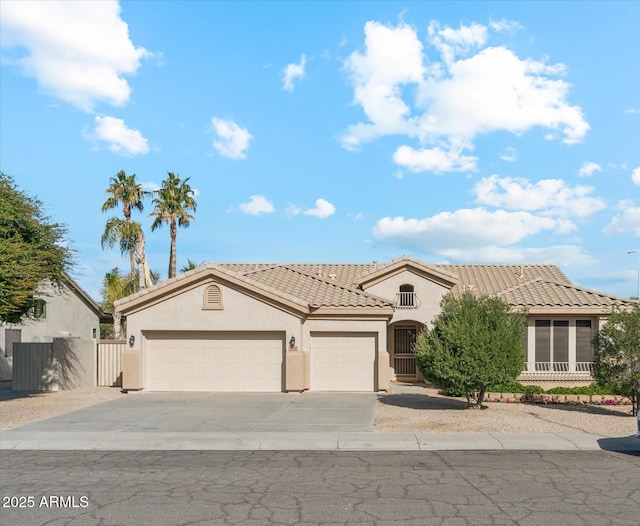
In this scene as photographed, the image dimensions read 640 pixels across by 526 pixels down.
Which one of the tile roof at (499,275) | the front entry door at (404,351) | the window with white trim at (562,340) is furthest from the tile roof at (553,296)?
the front entry door at (404,351)

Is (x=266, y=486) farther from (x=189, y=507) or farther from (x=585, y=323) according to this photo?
(x=585, y=323)

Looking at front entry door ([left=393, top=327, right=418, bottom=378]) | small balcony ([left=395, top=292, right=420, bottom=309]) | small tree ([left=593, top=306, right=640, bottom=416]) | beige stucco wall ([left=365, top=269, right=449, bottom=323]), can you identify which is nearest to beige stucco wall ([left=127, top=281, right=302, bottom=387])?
beige stucco wall ([left=365, top=269, right=449, bottom=323])

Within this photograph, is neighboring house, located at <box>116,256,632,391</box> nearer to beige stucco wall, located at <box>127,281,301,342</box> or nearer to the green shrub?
beige stucco wall, located at <box>127,281,301,342</box>

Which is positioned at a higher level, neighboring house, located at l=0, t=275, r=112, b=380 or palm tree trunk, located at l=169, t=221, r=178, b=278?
palm tree trunk, located at l=169, t=221, r=178, b=278

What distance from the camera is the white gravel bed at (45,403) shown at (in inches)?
683


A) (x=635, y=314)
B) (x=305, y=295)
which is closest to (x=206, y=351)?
(x=305, y=295)

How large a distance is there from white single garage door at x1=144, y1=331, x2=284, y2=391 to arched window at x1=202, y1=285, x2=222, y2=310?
1023 millimetres

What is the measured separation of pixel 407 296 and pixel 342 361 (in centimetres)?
510

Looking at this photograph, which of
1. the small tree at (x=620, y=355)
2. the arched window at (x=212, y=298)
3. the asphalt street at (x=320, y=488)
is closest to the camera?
the asphalt street at (x=320, y=488)

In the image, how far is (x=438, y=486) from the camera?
32.3 feet

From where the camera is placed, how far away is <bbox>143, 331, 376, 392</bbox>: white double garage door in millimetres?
23500

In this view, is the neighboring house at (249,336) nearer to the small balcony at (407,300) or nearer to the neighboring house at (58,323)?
the small balcony at (407,300)

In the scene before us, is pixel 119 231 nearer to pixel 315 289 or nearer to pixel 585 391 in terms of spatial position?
pixel 315 289

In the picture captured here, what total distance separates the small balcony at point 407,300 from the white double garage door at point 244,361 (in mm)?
3946
